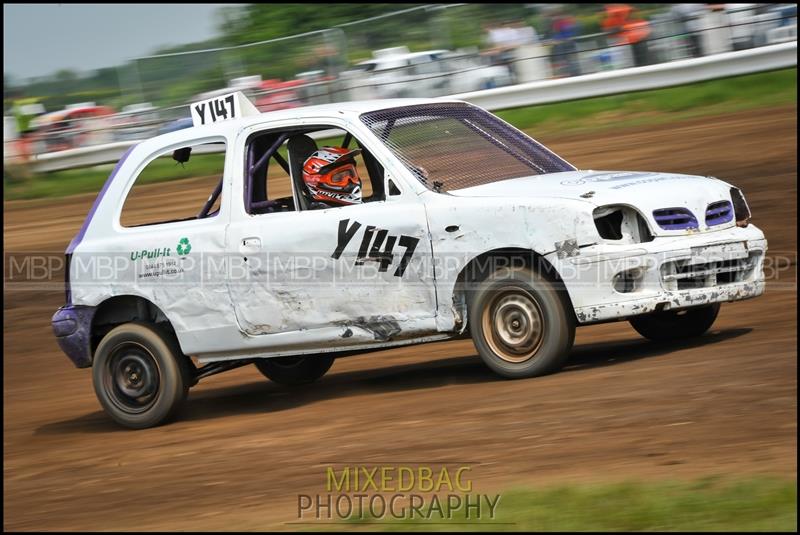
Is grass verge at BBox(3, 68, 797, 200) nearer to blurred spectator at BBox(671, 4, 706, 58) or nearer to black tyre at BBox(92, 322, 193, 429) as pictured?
blurred spectator at BBox(671, 4, 706, 58)

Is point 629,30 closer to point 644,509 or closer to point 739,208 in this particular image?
point 739,208

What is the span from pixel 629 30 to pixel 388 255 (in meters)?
13.0

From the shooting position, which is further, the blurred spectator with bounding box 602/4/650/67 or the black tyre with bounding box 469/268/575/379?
the blurred spectator with bounding box 602/4/650/67

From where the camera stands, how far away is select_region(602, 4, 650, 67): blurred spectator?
1894 centimetres

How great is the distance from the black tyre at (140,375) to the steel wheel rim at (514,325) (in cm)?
229

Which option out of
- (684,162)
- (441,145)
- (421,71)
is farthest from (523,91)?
(441,145)

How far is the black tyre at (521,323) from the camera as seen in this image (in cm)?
692

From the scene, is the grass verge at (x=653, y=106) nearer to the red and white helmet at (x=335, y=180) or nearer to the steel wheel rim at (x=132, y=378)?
the steel wheel rim at (x=132, y=378)

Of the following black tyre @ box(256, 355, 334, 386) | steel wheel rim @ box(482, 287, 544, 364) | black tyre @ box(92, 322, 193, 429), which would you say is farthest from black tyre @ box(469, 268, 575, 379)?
black tyre @ box(256, 355, 334, 386)

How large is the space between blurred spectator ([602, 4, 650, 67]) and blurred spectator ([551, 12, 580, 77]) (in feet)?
1.76

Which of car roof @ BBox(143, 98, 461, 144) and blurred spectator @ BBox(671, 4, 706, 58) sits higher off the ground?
blurred spectator @ BBox(671, 4, 706, 58)

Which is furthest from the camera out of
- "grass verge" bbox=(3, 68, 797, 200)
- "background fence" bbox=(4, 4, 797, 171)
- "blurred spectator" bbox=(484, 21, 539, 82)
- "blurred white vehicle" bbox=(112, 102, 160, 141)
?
"blurred white vehicle" bbox=(112, 102, 160, 141)

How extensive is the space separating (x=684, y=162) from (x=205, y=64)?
854 centimetres

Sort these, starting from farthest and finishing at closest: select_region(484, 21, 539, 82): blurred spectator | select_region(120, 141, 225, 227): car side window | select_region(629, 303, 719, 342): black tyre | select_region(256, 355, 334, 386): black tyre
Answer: select_region(484, 21, 539, 82): blurred spectator
select_region(120, 141, 225, 227): car side window
select_region(256, 355, 334, 386): black tyre
select_region(629, 303, 719, 342): black tyre
